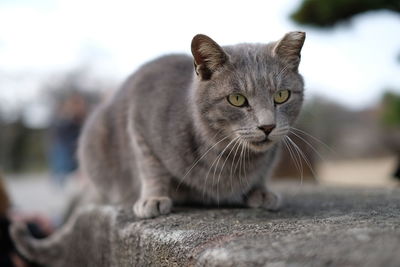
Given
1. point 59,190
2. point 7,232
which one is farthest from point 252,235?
point 59,190

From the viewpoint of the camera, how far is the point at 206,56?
1771 mm

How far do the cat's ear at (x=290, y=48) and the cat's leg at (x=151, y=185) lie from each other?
67 cm

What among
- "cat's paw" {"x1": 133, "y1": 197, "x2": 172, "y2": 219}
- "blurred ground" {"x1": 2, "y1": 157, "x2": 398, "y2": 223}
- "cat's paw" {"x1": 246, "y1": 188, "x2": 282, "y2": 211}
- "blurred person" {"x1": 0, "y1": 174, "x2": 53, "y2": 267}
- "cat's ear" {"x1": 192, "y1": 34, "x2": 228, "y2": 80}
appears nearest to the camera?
"cat's ear" {"x1": 192, "y1": 34, "x2": 228, "y2": 80}

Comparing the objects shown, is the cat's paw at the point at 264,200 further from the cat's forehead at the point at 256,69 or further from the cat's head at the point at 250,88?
the cat's forehead at the point at 256,69

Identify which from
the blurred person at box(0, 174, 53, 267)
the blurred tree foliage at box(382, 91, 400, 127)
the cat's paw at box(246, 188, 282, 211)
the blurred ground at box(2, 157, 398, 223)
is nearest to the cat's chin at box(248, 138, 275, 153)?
the cat's paw at box(246, 188, 282, 211)

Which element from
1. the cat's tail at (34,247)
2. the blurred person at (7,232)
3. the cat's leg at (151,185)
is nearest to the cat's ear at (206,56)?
the cat's leg at (151,185)

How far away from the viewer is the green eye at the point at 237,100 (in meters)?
1.69

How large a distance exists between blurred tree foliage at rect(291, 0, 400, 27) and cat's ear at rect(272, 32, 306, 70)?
5.62 feet

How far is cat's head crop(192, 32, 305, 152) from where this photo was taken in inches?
65.1

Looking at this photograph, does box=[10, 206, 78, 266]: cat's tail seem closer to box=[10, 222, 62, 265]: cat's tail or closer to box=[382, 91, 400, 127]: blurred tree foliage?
box=[10, 222, 62, 265]: cat's tail

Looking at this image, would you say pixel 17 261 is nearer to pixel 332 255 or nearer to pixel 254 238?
pixel 254 238

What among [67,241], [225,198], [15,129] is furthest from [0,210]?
[15,129]

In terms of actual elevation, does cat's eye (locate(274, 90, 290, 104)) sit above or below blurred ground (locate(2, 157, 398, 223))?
above

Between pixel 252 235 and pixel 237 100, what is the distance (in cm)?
56
